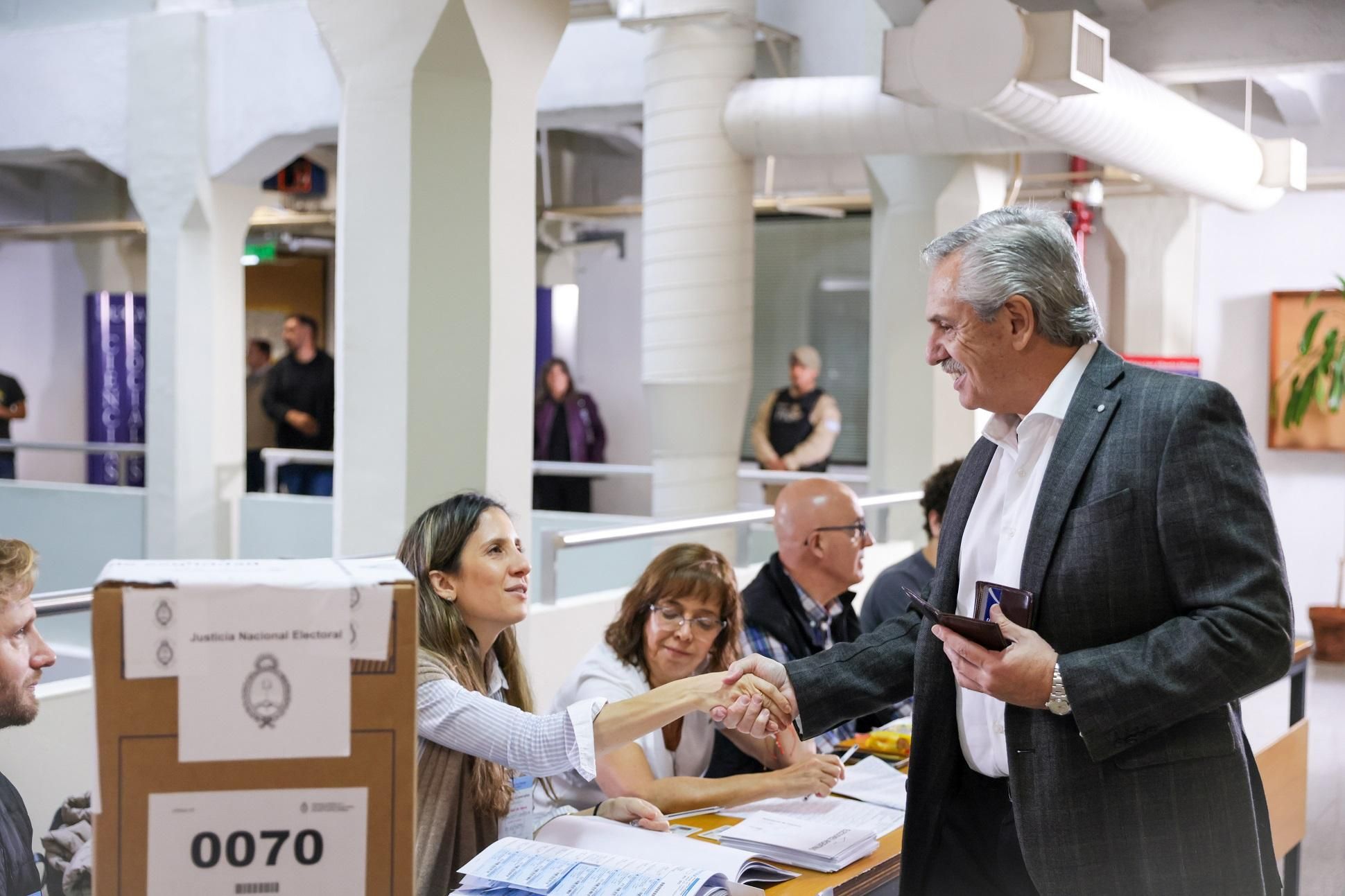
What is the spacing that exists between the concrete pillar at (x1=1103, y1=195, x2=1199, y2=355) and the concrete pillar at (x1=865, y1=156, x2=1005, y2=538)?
2989 millimetres

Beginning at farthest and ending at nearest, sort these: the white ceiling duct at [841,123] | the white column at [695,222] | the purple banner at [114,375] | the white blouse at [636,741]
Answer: the purple banner at [114,375]
the white column at [695,222]
the white ceiling duct at [841,123]
the white blouse at [636,741]

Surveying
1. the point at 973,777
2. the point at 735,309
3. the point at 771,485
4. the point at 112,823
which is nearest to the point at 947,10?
the point at 735,309

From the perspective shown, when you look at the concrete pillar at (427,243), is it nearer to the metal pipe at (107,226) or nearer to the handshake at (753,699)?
the handshake at (753,699)

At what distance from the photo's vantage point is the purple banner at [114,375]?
43.7ft

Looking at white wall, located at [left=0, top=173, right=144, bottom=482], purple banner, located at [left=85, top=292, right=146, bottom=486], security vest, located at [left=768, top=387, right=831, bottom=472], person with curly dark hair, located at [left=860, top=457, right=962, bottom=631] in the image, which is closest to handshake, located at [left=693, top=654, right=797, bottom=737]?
A: person with curly dark hair, located at [left=860, top=457, right=962, bottom=631]

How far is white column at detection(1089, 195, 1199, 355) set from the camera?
34.2ft

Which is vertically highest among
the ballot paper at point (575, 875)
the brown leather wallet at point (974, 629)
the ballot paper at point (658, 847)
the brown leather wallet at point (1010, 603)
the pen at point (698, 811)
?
the brown leather wallet at point (1010, 603)

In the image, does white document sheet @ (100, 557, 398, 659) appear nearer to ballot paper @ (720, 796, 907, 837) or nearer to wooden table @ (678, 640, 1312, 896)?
wooden table @ (678, 640, 1312, 896)

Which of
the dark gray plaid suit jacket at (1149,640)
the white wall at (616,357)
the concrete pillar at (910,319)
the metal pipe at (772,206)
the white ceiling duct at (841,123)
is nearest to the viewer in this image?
the dark gray plaid suit jacket at (1149,640)

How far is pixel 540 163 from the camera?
11766mm

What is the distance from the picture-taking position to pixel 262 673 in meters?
1.36

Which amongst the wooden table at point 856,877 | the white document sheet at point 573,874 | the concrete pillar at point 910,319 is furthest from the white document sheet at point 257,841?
the concrete pillar at point 910,319

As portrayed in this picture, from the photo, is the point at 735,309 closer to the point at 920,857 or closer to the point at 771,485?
the point at 771,485

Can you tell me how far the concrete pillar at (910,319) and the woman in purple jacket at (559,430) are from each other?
333 centimetres
